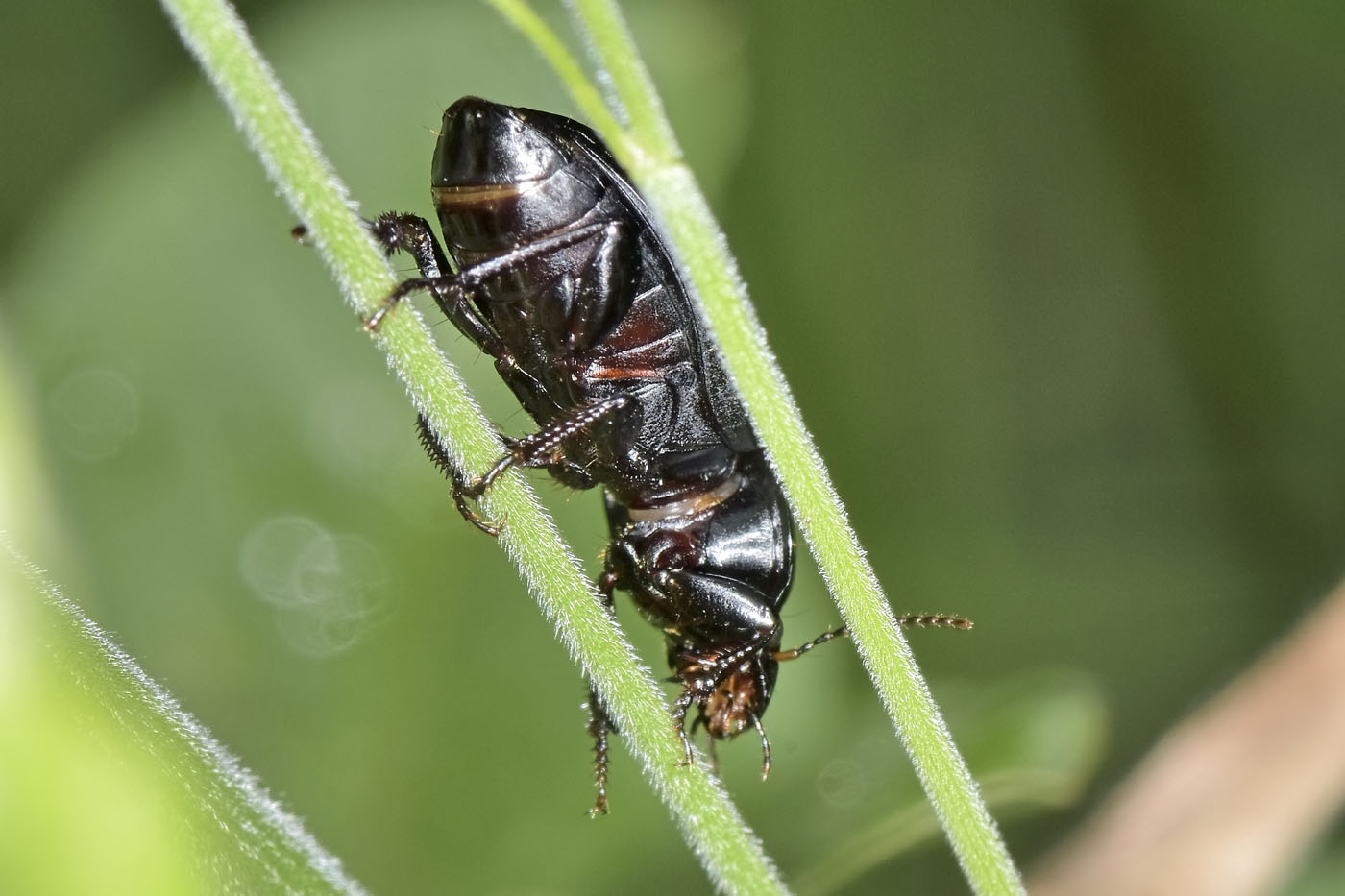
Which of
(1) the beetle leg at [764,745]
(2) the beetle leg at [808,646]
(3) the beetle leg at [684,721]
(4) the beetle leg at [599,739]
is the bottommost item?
(1) the beetle leg at [764,745]

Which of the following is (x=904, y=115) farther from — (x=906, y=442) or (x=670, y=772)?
(x=670, y=772)

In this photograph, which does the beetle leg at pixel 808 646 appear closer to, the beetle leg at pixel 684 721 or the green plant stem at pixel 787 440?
the beetle leg at pixel 684 721

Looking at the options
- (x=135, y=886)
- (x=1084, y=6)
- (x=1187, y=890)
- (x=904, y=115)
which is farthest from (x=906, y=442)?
(x=135, y=886)

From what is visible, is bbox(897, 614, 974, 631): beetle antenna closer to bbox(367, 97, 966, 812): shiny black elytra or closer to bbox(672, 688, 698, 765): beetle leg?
bbox(367, 97, 966, 812): shiny black elytra

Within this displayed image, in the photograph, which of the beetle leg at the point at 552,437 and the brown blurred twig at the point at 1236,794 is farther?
the brown blurred twig at the point at 1236,794

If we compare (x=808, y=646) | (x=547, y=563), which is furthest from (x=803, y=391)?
(x=547, y=563)

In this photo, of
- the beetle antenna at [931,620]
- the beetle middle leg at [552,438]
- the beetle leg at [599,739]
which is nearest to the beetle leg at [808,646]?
the beetle antenna at [931,620]
